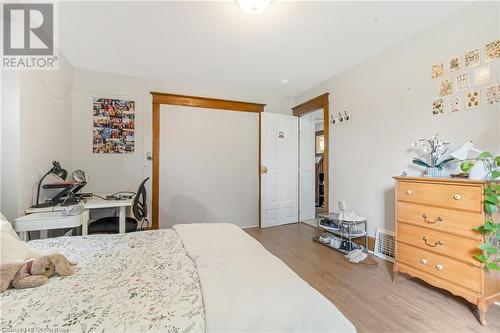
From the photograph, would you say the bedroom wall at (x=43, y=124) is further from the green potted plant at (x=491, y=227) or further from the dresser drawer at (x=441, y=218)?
the green potted plant at (x=491, y=227)

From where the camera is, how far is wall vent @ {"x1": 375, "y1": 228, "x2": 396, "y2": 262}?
260 centimetres

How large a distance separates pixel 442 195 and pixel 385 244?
45.5 inches

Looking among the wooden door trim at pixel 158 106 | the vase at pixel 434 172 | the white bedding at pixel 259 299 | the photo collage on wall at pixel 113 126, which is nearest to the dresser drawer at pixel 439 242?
the vase at pixel 434 172

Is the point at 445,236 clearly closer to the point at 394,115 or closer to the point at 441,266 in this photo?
the point at 441,266

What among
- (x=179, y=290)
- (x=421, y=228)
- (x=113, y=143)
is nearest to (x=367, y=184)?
(x=421, y=228)

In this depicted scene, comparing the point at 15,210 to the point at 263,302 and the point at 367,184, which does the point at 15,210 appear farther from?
the point at 367,184

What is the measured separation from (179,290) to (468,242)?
6.55 ft

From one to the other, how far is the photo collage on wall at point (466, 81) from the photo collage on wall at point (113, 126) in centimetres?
390

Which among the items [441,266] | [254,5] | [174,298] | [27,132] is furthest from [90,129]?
[441,266]

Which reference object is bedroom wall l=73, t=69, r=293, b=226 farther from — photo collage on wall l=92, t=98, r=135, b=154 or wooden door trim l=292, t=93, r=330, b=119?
wooden door trim l=292, t=93, r=330, b=119

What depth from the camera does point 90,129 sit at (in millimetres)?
3271

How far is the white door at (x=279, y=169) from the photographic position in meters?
4.14

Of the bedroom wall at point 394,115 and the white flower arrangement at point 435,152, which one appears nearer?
the bedroom wall at point 394,115

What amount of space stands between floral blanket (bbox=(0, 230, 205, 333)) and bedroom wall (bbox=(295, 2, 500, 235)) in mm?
2480
